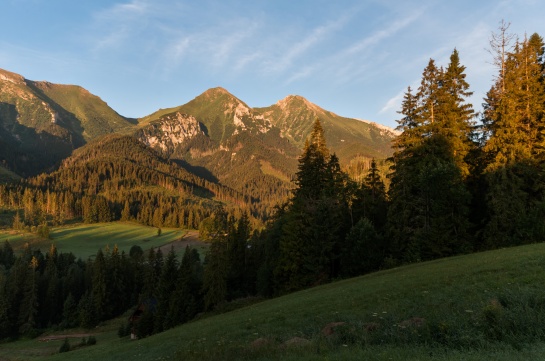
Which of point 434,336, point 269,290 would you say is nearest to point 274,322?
point 434,336

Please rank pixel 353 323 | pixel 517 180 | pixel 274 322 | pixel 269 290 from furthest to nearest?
1. pixel 269 290
2. pixel 517 180
3. pixel 274 322
4. pixel 353 323

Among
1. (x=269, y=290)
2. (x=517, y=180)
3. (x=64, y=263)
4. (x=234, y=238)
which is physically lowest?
(x=64, y=263)

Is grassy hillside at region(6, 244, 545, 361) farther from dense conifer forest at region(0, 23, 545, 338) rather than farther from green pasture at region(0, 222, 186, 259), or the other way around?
green pasture at region(0, 222, 186, 259)

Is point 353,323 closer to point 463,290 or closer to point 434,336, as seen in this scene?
point 434,336

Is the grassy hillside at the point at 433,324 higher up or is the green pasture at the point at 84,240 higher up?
the grassy hillside at the point at 433,324

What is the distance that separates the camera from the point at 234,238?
3130 inches

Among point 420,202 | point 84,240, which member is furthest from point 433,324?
point 84,240

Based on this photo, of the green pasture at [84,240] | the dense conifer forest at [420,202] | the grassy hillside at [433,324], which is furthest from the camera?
the green pasture at [84,240]

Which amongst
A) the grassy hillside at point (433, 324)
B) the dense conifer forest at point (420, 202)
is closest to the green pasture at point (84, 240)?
the dense conifer forest at point (420, 202)

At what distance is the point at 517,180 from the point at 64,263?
15384 centimetres

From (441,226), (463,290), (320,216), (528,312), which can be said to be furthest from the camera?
(320,216)

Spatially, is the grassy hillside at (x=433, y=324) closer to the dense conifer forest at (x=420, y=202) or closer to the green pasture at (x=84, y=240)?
the dense conifer forest at (x=420, y=202)

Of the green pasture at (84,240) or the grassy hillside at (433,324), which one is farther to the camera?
the green pasture at (84,240)

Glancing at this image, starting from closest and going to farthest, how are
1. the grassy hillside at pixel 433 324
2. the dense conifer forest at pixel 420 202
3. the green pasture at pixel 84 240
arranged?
the grassy hillside at pixel 433 324, the dense conifer forest at pixel 420 202, the green pasture at pixel 84 240
